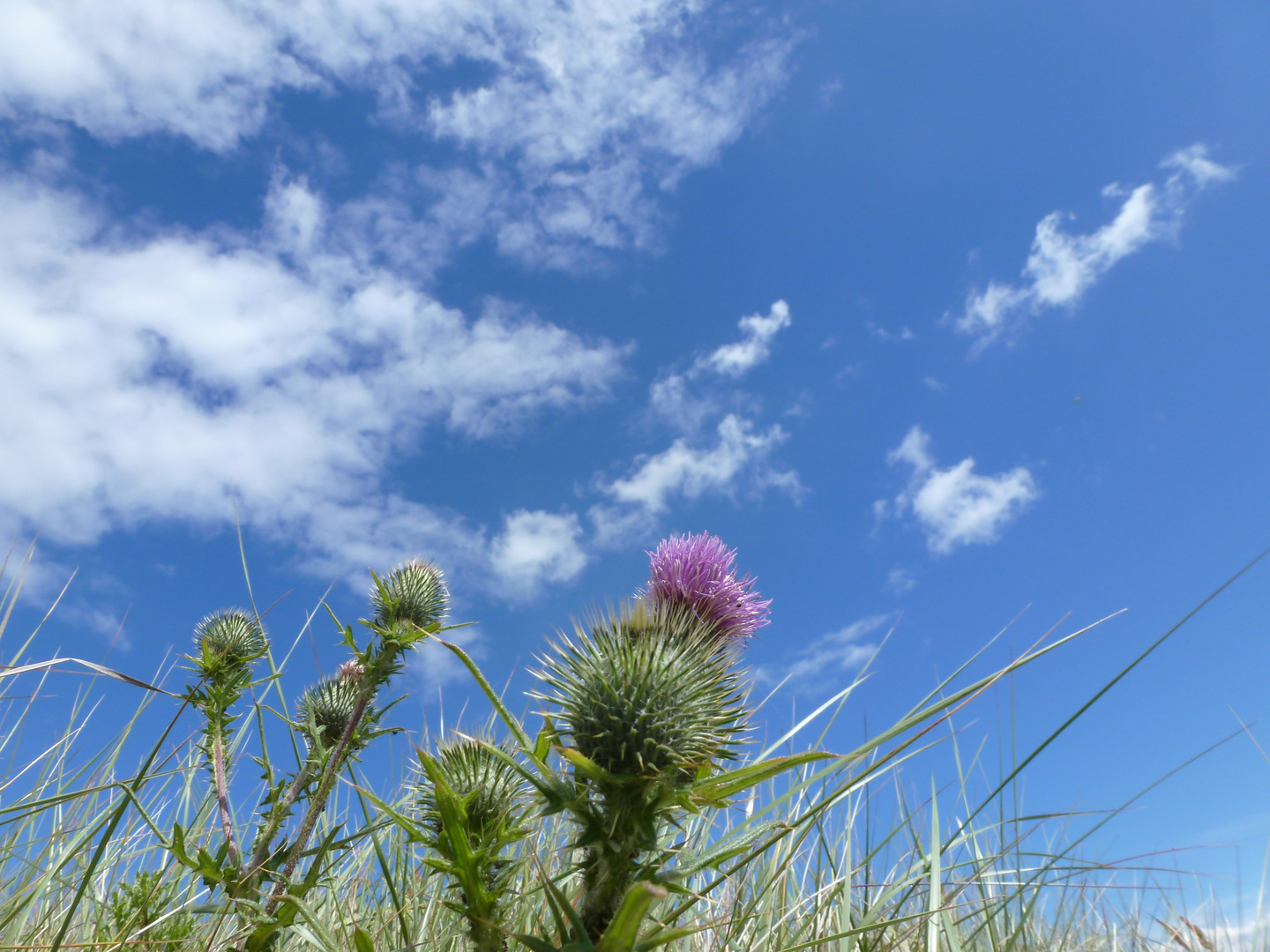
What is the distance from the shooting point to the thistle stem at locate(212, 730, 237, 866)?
4.07 metres

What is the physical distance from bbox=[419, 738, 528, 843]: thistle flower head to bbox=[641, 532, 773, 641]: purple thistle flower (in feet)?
4.21

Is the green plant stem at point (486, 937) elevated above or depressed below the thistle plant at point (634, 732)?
below

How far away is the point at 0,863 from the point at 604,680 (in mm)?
5023

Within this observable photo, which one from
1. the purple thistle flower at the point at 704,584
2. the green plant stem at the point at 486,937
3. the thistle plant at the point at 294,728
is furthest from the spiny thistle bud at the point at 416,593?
the green plant stem at the point at 486,937

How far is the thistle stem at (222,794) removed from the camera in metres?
4.07

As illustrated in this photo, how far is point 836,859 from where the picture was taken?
464 cm

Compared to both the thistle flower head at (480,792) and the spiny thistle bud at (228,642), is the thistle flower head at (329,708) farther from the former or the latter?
the thistle flower head at (480,792)

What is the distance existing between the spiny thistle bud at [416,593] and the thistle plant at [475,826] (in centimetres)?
276

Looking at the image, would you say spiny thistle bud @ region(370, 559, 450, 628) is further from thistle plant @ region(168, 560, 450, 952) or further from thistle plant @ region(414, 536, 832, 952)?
thistle plant @ region(414, 536, 832, 952)

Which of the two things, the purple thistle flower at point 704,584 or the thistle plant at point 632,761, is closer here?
the thistle plant at point 632,761

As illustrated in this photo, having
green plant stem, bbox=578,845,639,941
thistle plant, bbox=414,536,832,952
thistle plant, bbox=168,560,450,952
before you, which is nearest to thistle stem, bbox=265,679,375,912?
thistle plant, bbox=168,560,450,952

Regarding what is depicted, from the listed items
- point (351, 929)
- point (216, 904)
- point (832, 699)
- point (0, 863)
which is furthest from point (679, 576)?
point (0, 863)

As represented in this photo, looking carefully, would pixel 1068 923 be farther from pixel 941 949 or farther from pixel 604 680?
pixel 604 680

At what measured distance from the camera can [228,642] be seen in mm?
5789
